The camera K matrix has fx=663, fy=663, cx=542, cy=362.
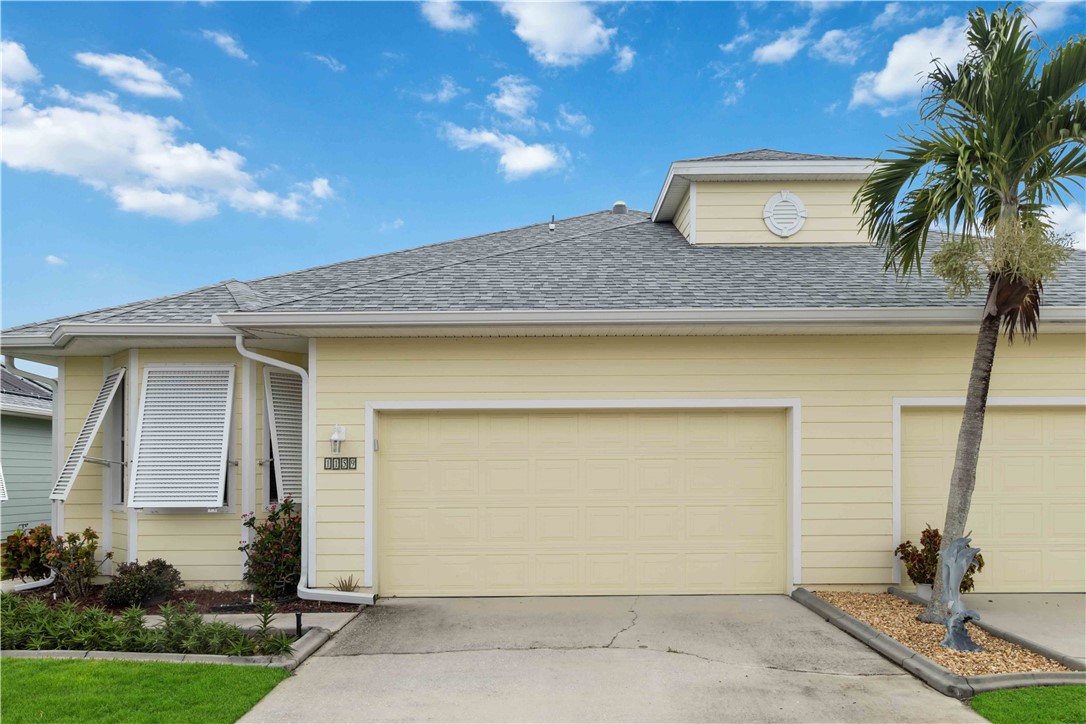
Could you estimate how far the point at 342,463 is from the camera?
7.04 metres

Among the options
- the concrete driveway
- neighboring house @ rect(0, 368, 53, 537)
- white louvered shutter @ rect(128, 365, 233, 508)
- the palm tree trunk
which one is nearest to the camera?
the concrete driveway

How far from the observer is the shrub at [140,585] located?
666cm

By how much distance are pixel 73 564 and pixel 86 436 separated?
58.6 inches

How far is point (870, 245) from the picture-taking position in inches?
362

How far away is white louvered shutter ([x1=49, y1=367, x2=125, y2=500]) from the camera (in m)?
7.66

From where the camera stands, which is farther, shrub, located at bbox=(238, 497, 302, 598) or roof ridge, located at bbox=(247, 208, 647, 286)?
roof ridge, located at bbox=(247, 208, 647, 286)

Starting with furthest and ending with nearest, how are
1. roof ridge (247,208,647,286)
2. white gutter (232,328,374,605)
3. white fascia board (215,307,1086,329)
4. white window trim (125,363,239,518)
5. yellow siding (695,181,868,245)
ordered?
yellow siding (695,181,868,245)
roof ridge (247,208,647,286)
white window trim (125,363,239,518)
white gutter (232,328,374,605)
white fascia board (215,307,1086,329)

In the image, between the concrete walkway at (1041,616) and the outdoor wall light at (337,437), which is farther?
the outdoor wall light at (337,437)

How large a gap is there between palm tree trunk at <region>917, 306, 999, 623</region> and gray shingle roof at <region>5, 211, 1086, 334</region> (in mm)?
1066

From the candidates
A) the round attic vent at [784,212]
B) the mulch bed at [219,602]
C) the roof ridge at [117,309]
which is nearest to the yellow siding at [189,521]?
the mulch bed at [219,602]

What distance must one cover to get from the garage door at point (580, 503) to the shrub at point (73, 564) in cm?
323

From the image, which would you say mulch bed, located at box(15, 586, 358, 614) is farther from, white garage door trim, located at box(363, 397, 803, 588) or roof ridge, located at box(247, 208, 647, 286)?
roof ridge, located at box(247, 208, 647, 286)

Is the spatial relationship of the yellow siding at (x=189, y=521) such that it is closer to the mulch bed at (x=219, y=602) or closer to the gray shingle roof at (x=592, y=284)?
the mulch bed at (x=219, y=602)

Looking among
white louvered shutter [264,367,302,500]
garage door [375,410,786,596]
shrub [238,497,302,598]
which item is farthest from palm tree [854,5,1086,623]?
white louvered shutter [264,367,302,500]
